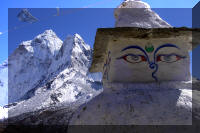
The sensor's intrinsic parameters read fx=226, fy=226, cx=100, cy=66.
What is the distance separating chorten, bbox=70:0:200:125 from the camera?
10.2 feet

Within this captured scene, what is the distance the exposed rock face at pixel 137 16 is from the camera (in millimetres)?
3919

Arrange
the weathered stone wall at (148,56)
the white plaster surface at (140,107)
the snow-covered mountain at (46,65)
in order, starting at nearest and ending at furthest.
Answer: the white plaster surface at (140,107), the weathered stone wall at (148,56), the snow-covered mountain at (46,65)

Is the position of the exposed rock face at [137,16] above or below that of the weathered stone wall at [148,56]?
above

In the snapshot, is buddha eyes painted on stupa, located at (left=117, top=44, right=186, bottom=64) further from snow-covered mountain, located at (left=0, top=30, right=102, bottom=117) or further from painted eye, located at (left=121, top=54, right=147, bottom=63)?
snow-covered mountain, located at (left=0, top=30, right=102, bottom=117)

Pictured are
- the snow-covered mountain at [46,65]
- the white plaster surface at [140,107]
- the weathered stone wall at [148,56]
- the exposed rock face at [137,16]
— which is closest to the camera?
the white plaster surface at [140,107]

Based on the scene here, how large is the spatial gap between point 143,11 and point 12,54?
5681 cm

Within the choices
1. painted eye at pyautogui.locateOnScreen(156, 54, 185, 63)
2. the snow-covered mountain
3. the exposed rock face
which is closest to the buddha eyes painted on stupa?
painted eye at pyautogui.locateOnScreen(156, 54, 185, 63)

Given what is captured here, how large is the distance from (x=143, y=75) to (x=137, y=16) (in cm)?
112

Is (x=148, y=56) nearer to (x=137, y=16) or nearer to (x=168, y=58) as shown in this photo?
(x=168, y=58)

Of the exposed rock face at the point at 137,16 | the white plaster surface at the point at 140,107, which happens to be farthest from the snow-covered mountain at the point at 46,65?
the white plaster surface at the point at 140,107

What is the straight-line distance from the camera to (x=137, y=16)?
4078mm

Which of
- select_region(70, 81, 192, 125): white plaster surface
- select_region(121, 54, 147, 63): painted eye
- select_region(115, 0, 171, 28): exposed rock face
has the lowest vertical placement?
select_region(70, 81, 192, 125): white plaster surface

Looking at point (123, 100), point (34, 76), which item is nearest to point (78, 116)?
point (123, 100)

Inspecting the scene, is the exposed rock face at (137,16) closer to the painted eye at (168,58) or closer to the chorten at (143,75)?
the chorten at (143,75)
